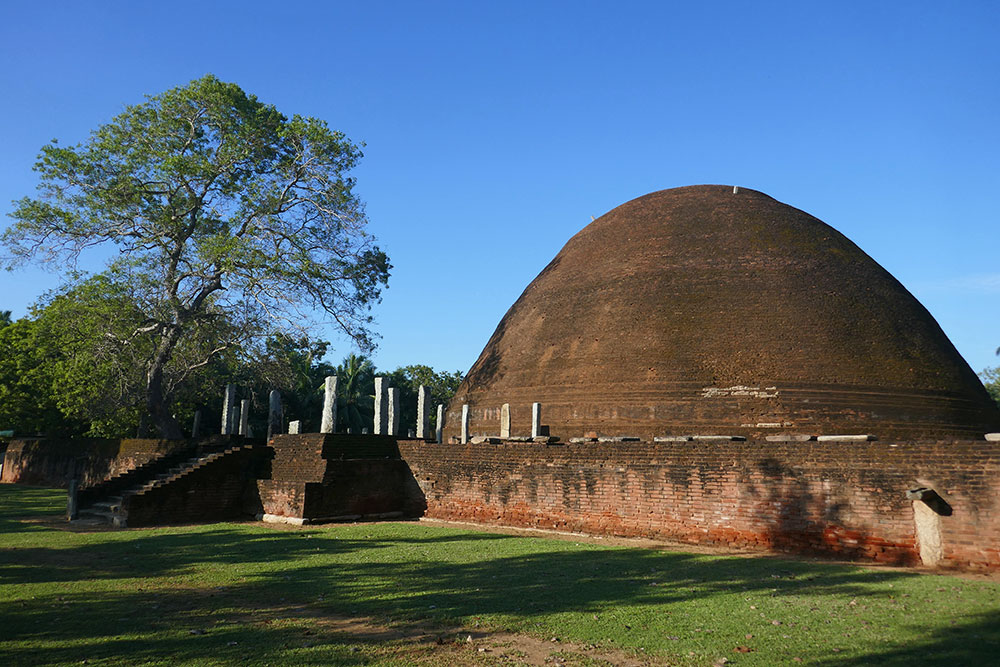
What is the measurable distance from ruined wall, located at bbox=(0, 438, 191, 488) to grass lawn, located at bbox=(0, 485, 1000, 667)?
814 centimetres

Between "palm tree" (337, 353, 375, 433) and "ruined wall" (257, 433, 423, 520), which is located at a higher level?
"palm tree" (337, 353, 375, 433)

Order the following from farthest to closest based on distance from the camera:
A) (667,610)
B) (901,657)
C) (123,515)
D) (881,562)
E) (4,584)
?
(123,515)
(881,562)
(4,584)
(667,610)
(901,657)

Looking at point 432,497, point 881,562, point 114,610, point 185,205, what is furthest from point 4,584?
point 185,205

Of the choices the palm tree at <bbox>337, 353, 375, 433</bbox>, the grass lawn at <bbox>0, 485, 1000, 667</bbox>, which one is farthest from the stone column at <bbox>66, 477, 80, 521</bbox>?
the palm tree at <bbox>337, 353, 375, 433</bbox>

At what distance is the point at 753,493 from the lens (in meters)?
10.5

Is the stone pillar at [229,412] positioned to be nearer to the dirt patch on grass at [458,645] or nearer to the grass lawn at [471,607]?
the grass lawn at [471,607]

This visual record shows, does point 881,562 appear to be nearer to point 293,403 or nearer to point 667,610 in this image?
point 667,610

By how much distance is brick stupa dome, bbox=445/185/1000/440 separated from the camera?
Answer: 1662 centimetres

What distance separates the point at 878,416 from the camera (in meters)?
16.4

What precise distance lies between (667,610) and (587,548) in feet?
13.0

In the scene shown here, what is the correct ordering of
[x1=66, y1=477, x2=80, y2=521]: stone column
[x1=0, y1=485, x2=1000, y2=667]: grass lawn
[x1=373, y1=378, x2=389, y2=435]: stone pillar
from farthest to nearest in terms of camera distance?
1. [x1=373, y1=378, x2=389, y2=435]: stone pillar
2. [x1=66, y1=477, x2=80, y2=521]: stone column
3. [x1=0, y1=485, x2=1000, y2=667]: grass lawn

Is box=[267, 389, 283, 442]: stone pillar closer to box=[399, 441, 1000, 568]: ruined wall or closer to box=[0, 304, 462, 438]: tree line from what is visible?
box=[0, 304, 462, 438]: tree line

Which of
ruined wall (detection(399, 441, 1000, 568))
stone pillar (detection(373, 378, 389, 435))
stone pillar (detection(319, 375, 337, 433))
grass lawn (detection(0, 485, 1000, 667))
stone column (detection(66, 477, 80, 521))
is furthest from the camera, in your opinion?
stone pillar (detection(373, 378, 389, 435))

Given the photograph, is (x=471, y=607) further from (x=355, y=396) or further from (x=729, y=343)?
(x=355, y=396)
